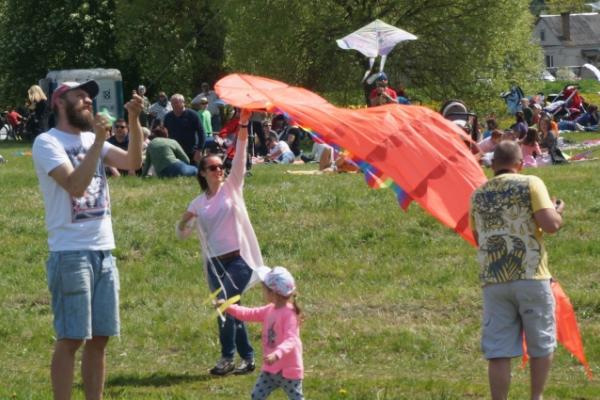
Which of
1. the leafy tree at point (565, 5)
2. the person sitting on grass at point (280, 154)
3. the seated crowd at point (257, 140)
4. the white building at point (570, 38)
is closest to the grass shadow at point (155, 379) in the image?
the seated crowd at point (257, 140)

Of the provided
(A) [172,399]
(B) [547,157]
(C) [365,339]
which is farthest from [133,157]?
(B) [547,157]

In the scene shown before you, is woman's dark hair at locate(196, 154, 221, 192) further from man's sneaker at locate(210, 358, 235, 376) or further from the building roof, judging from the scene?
the building roof

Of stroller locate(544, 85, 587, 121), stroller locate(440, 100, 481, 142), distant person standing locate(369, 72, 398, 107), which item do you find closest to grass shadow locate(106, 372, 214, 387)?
distant person standing locate(369, 72, 398, 107)

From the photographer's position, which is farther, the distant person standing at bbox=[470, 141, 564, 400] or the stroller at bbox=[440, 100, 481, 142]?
the stroller at bbox=[440, 100, 481, 142]

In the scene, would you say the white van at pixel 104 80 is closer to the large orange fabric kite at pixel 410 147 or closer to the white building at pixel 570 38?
the large orange fabric kite at pixel 410 147

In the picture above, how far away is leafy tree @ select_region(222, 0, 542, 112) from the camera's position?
3831 centimetres

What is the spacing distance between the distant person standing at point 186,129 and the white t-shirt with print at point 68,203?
12672 mm

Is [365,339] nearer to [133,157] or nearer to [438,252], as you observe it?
[438,252]

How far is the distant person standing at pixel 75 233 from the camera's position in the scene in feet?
23.3

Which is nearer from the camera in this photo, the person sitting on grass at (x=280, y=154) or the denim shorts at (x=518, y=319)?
the denim shorts at (x=518, y=319)

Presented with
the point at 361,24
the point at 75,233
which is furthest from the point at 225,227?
the point at 361,24

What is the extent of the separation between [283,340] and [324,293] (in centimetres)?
528

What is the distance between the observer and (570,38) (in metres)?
135

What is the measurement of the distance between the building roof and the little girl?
132 meters
